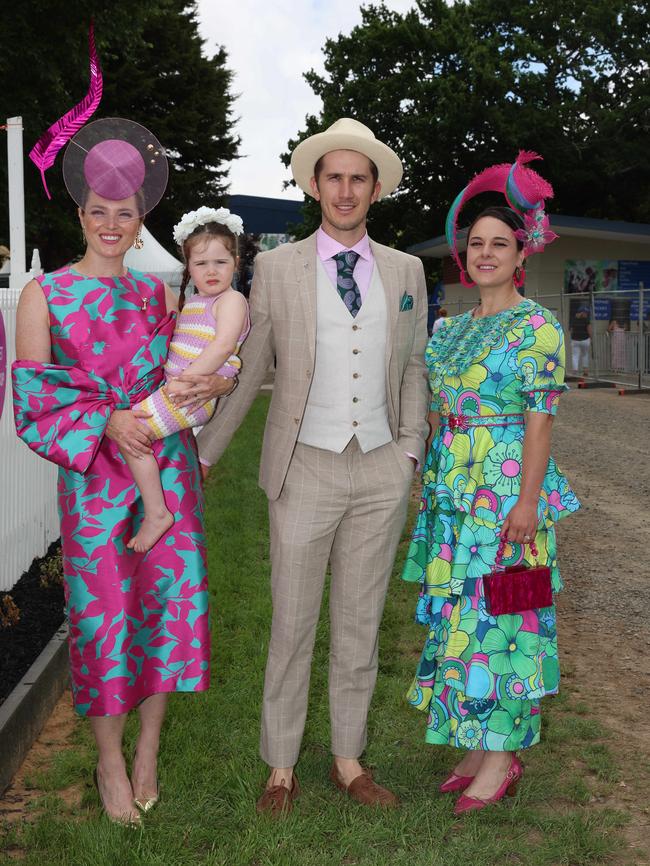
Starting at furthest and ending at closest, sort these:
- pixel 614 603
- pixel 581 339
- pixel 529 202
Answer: pixel 581 339 → pixel 614 603 → pixel 529 202

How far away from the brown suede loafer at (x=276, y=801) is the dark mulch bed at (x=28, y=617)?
144cm

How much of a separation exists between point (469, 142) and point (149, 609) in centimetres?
3796

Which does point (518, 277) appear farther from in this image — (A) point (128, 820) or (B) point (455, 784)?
(A) point (128, 820)

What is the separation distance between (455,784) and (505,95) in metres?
36.6

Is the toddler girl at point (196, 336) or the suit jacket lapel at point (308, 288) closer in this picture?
the toddler girl at point (196, 336)

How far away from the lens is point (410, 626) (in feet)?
20.7

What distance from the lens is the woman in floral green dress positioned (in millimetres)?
3779

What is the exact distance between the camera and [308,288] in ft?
12.6

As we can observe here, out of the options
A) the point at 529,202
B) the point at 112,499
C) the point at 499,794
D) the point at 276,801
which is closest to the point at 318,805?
the point at 276,801

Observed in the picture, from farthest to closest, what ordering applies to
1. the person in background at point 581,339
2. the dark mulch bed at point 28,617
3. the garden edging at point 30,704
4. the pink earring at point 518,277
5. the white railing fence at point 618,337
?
the person in background at point 581,339 → the white railing fence at point 618,337 → the dark mulch bed at point 28,617 → the garden edging at point 30,704 → the pink earring at point 518,277

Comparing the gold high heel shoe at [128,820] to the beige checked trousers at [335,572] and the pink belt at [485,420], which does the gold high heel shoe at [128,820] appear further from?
the pink belt at [485,420]

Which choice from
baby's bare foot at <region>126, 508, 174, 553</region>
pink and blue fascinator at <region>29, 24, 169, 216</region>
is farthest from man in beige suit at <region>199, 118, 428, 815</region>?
pink and blue fascinator at <region>29, 24, 169, 216</region>

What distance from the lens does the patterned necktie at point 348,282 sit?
390 cm

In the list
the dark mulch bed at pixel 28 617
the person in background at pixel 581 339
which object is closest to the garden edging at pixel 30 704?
the dark mulch bed at pixel 28 617
